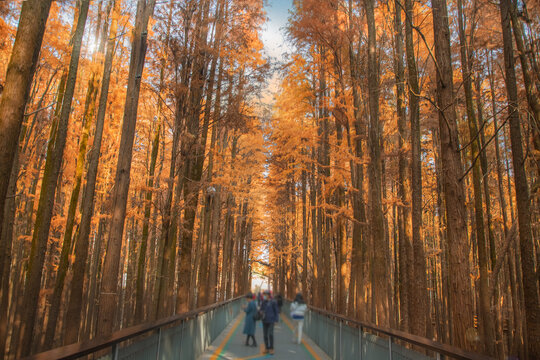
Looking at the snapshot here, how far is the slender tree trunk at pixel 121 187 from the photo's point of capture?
741 cm

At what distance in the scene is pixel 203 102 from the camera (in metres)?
13.0

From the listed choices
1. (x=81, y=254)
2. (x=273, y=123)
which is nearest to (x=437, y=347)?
(x=81, y=254)

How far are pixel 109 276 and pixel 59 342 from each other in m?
12.4

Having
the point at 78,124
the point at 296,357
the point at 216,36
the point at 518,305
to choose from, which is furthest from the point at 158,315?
the point at 518,305

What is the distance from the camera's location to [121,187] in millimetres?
8047

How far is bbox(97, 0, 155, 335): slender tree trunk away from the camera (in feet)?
24.3

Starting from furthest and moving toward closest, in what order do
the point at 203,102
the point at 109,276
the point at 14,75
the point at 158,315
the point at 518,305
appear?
the point at 518,305 → the point at 203,102 → the point at 158,315 → the point at 109,276 → the point at 14,75

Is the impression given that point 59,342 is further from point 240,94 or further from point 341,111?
point 341,111

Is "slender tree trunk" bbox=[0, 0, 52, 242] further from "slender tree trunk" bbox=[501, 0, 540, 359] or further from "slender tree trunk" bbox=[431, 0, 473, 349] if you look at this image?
"slender tree trunk" bbox=[501, 0, 540, 359]

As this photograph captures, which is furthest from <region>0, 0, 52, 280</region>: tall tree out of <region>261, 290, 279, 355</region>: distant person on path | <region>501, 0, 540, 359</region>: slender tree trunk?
<region>261, 290, 279, 355</region>: distant person on path

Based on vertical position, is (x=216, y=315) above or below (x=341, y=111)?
below

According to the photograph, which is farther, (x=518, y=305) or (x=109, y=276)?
(x=518, y=305)

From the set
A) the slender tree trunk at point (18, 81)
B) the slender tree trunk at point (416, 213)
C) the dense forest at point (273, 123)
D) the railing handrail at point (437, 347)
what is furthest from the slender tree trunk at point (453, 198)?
the slender tree trunk at point (18, 81)

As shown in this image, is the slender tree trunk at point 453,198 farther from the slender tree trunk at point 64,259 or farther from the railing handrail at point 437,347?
the slender tree trunk at point 64,259
